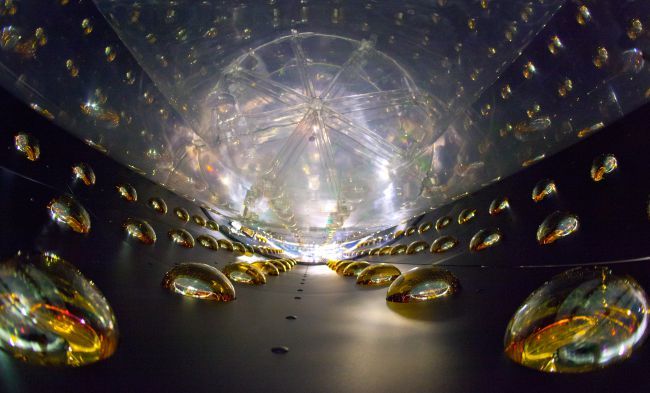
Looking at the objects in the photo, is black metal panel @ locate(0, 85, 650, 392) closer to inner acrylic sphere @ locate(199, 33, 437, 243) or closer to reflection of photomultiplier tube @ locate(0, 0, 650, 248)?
reflection of photomultiplier tube @ locate(0, 0, 650, 248)

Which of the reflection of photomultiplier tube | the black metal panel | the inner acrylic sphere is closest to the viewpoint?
the black metal panel

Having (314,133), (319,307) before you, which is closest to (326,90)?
(314,133)

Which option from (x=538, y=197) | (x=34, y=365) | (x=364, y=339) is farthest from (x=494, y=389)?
(x=538, y=197)

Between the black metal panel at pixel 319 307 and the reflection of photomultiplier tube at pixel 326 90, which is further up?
the reflection of photomultiplier tube at pixel 326 90

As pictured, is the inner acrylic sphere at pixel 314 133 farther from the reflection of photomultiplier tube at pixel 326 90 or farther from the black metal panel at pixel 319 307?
the black metal panel at pixel 319 307

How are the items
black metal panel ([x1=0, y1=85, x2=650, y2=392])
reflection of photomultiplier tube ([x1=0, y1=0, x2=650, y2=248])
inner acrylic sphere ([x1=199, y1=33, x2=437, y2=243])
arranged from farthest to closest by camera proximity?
1. inner acrylic sphere ([x1=199, y1=33, x2=437, y2=243])
2. reflection of photomultiplier tube ([x1=0, y1=0, x2=650, y2=248])
3. black metal panel ([x1=0, y1=85, x2=650, y2=392])

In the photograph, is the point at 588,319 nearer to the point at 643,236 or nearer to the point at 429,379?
the point at 429,379

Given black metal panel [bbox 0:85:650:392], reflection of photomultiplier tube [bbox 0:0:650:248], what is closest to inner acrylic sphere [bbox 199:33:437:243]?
reflection of photomultiplier tube [bbox 0:0:650:248]

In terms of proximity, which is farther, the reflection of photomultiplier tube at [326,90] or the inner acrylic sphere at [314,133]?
the inner acrylic sphere at [314,133]

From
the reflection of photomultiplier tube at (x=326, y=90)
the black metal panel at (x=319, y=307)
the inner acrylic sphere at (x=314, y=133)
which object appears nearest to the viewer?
the black metal panel at (x=319, y=307)

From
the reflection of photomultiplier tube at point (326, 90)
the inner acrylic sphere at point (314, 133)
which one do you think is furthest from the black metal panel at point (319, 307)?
the inner acrylic sphere at point (314, 133)

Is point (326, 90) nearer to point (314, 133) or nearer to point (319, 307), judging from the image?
point (314, 133)

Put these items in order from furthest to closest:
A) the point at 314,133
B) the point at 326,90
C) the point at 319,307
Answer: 1. the point at 314,133
2. the point at 326,90
3. the point at 319,307

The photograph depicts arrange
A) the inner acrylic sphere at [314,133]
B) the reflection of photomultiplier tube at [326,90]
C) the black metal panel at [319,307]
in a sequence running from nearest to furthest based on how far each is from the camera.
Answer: the black metal panel at [319,307] → the reflection of photomultiplier tube at [326,90] → the inner acrylic sphere at [314,133]
